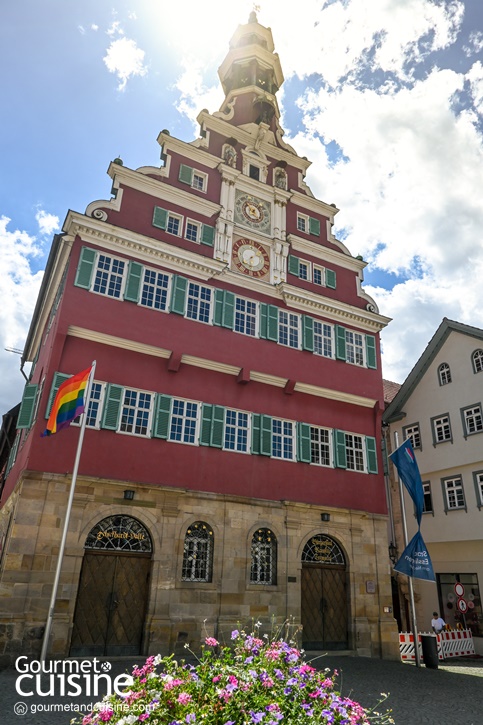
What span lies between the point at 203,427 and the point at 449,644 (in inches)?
553

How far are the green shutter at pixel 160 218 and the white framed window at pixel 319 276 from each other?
6931 mm

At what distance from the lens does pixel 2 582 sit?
1338cm

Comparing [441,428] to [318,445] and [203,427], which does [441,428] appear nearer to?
[318,445]

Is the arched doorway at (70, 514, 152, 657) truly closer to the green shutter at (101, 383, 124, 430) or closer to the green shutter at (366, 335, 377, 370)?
the green shutter at (101, 383, 124, 430)

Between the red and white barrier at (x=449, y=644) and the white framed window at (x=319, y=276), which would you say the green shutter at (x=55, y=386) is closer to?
the white framed window at (x=319, y=276)

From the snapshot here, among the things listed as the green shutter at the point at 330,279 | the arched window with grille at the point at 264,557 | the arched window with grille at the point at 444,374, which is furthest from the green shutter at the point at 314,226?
the arched window with grille at the point at 264,557

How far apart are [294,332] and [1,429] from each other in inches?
761

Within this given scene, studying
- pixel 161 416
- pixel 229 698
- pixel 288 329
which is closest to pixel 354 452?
pixel 288 329

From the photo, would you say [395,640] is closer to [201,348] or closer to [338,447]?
[338,447]

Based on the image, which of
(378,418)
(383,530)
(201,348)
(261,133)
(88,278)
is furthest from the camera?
(261,133)

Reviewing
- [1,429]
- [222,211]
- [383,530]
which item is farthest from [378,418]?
[1,429]

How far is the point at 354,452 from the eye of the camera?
2064cm

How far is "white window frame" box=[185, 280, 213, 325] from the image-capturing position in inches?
738

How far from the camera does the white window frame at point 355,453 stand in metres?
20.4
